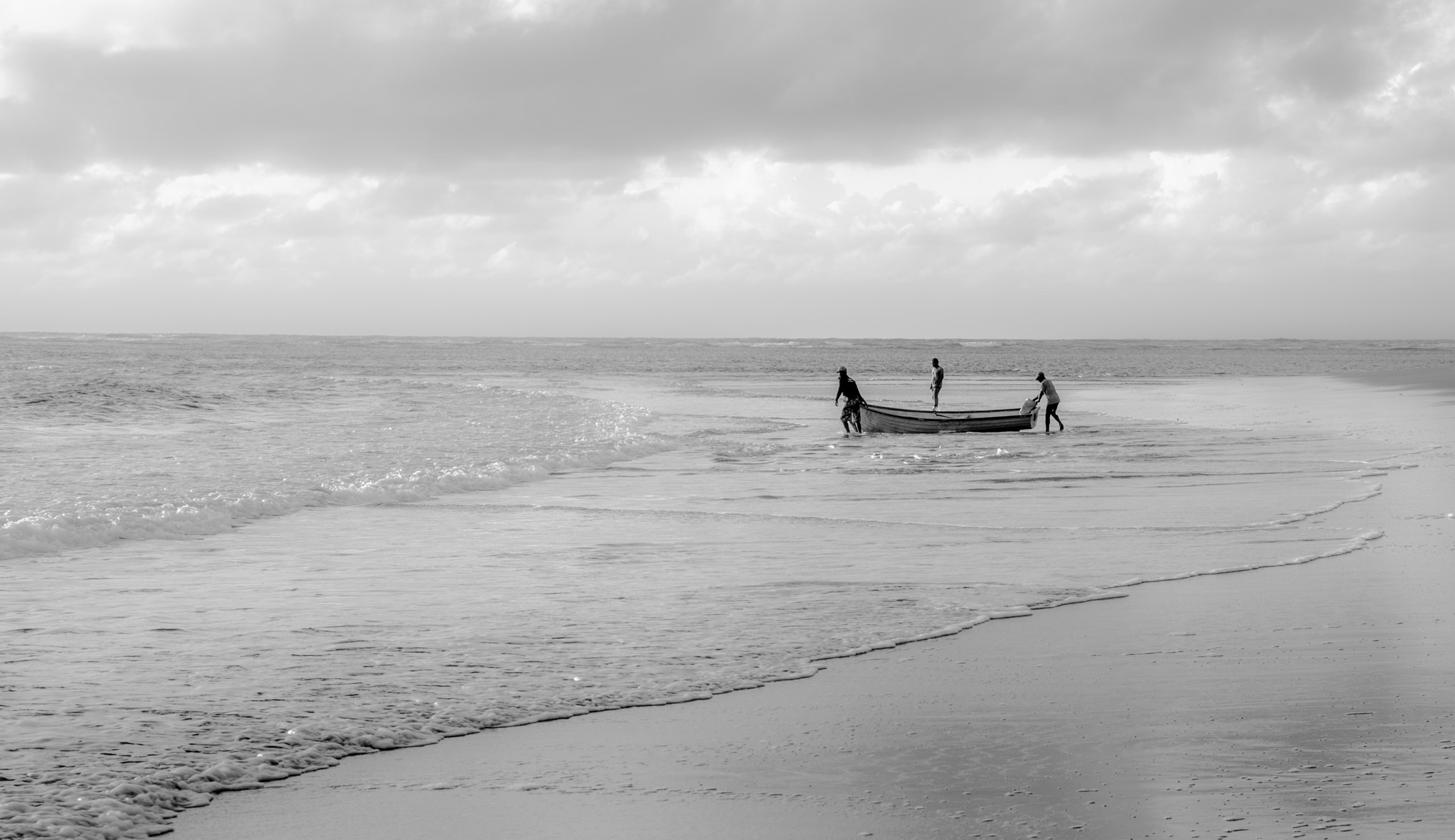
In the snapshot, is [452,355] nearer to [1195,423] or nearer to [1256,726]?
[1195,423]

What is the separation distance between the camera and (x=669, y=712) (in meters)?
6.16

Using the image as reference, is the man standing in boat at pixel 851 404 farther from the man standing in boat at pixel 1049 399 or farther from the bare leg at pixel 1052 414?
the bare leg at pixel 1052 414

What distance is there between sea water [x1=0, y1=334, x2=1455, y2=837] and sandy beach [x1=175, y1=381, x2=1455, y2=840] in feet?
1.27

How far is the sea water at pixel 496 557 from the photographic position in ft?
19.7

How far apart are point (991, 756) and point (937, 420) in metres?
23.5

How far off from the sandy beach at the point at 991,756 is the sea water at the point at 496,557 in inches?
15.2

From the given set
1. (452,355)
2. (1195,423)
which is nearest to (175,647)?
(1195,423)

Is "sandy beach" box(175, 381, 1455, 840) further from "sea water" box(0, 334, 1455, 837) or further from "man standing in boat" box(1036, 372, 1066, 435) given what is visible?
"man standing in boat" box(1036, 372, 1066, 435)

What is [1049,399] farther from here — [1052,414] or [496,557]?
[496,557]

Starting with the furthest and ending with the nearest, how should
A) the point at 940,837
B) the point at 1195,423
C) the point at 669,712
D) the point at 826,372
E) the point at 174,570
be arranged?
1. the point at 826,372
2. the point at 1195,423
3. the point at 174,570
4. the point at 669,712
5. the point at 940,837

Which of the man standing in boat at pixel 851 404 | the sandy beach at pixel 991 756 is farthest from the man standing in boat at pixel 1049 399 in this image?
the sandy beach at pixel 991 756

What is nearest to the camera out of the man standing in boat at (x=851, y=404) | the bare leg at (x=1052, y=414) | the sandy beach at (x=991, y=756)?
the sandy beach at (x=991, y=756)

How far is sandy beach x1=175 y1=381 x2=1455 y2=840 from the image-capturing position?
4.59 meters

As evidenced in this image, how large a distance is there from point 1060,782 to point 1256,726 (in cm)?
131
